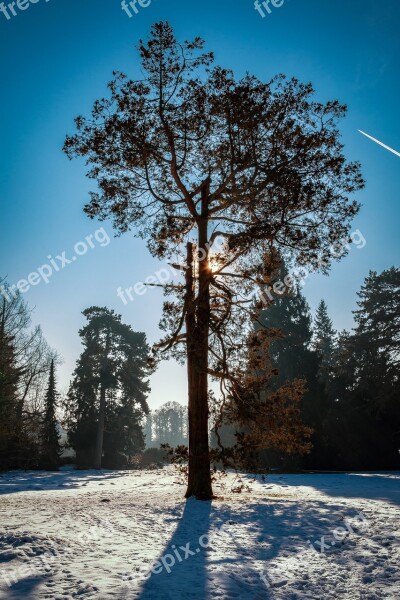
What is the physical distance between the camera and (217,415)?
11.7 meters

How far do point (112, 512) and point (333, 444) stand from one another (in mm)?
23421

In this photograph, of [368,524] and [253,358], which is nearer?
[368,524]

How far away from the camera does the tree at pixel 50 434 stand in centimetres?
2751

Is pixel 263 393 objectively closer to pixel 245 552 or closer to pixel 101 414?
pixel 101 414

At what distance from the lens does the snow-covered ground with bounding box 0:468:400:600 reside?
3.54 m

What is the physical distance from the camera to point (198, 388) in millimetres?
10328

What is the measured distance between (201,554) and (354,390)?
1049 inches

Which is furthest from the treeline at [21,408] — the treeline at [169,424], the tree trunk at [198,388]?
the treeline at [169,424]

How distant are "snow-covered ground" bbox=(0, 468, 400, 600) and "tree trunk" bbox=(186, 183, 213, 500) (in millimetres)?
2384

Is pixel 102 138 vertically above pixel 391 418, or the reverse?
pixel 102 138

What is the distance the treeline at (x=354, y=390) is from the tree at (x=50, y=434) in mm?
13926

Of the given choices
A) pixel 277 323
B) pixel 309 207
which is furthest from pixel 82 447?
pixel 309 207

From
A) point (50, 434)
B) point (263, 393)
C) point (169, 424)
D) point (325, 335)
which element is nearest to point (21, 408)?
point (50, 434)

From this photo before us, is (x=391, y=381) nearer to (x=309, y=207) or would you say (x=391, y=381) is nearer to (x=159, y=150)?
(x=309, y=207)
